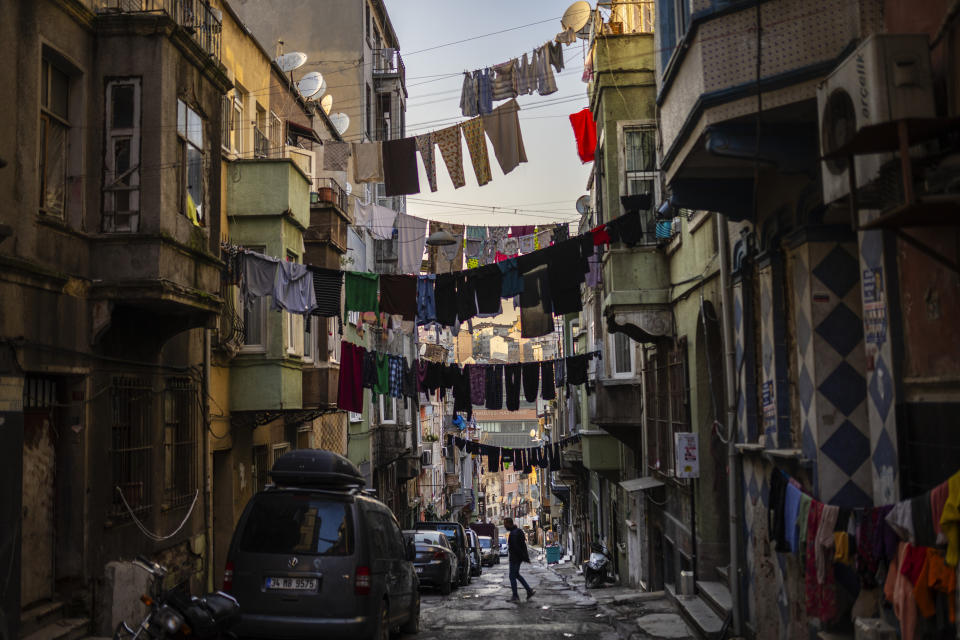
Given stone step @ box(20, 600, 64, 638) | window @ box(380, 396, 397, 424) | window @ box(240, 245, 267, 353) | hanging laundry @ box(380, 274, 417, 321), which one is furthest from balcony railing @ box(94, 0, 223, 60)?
window @ box(380, 396, 397, 424)

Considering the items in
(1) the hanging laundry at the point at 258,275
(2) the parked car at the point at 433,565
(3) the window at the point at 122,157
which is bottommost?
(2) the parked car at the point at 433,565

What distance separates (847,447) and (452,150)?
39.9 ft

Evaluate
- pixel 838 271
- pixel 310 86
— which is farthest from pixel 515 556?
pixel 310 86

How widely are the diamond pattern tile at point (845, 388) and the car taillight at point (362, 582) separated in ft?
18.0

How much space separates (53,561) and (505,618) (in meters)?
7.32

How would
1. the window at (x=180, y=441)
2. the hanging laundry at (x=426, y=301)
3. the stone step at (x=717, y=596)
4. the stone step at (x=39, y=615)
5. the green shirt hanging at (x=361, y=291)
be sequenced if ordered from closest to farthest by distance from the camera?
1. the stone step at (x=39, y=615)
2. the stone step at (x=717, y=596)
3. the window at (x=180, y=441)
4. the green shirt hanging at (x=361, y=291)
5. the hanging laundry at (x=426, y=301)

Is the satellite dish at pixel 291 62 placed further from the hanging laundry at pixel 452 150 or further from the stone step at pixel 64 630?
the stone step at pixel 64 630

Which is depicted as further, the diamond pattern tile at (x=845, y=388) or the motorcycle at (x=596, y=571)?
the motorcycle at (x=596, y=571)

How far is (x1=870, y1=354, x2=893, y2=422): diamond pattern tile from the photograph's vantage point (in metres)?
6.85

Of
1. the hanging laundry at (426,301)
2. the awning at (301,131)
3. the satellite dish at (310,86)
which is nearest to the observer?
the hanging laundry at (426,301)

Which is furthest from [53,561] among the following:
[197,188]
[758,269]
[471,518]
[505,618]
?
[471,518]

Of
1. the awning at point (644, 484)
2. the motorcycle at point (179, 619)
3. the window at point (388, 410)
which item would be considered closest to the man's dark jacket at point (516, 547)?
the awning at point (644, 484)

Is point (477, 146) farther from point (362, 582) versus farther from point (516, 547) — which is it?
point (362, 582)

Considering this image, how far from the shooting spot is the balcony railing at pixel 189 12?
12625 millimetres
